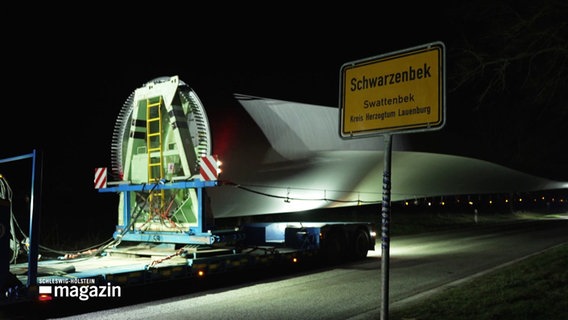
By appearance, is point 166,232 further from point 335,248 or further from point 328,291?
point 335,248

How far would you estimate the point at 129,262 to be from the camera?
10109mm

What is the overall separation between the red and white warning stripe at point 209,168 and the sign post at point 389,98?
19.3 feet

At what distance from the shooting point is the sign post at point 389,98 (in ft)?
13.1

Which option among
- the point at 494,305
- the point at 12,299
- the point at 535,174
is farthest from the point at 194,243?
the point at 535,174

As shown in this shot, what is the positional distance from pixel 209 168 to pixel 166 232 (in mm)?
1829

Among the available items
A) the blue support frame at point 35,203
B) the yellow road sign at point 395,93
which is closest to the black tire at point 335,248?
the blue support frame at point 35,203

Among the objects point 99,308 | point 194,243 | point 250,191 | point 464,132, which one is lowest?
point 99,308

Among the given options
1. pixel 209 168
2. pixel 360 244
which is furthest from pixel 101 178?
pixel 360 244

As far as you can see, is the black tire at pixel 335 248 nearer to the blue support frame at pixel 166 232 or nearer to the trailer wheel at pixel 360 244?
the trailer wheel at pixel 360 244

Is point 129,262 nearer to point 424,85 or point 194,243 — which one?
point 194,243

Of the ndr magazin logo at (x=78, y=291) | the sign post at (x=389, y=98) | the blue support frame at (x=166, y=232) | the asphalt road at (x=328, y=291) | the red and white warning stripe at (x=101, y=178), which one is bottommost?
the asphalt road at (x=328, y=291)

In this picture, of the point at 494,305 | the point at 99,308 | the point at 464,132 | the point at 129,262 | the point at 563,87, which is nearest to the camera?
the point at 494,305

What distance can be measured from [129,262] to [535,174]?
2026 centimetres

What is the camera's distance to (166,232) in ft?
36.1
